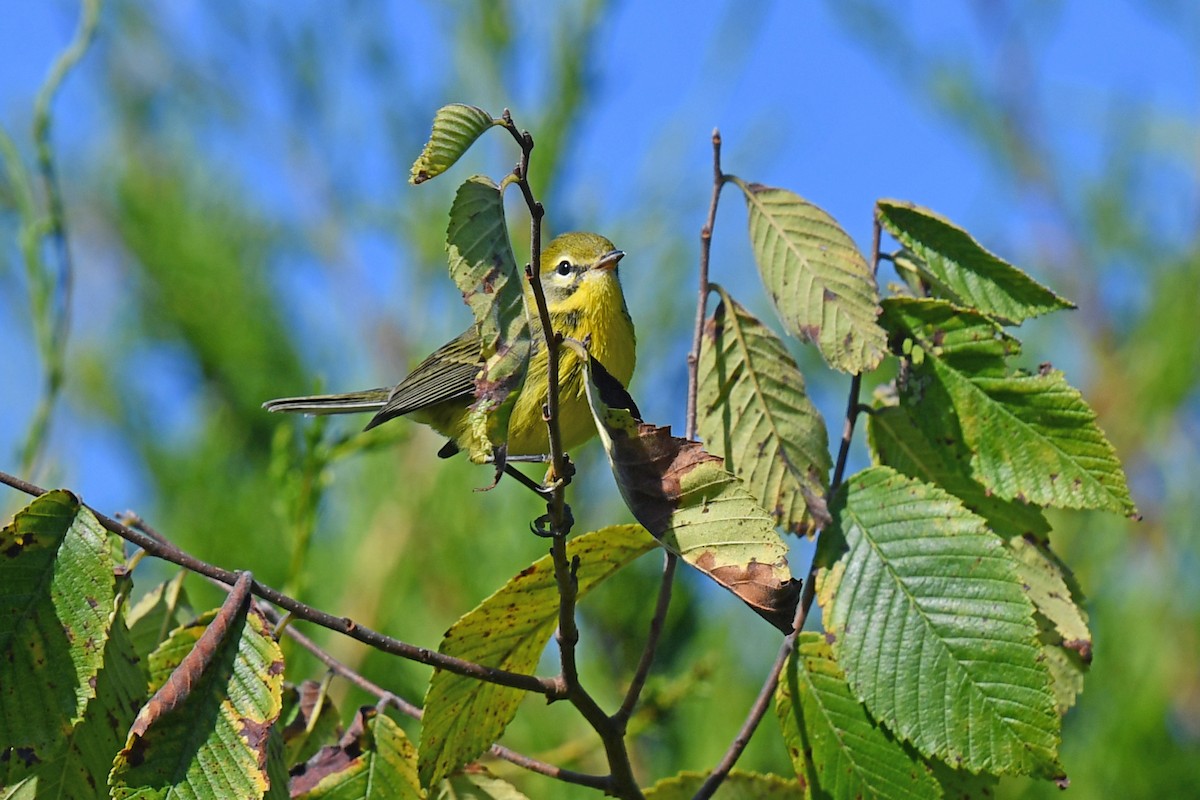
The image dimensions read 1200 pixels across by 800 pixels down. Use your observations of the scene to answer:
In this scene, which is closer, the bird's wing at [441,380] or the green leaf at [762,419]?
the green leaf at [762,419]

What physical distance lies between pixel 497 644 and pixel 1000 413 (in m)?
0.75

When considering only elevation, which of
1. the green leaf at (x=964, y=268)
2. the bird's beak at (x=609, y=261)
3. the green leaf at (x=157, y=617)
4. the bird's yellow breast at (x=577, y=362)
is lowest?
the green leaf at (x=157, y=617)

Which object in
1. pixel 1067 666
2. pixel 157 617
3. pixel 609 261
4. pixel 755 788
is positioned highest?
pixel 609 261

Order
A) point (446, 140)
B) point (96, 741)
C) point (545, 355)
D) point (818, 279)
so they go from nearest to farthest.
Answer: point (446, 140), point (96, 741), point (818, 279), point (545, 355)

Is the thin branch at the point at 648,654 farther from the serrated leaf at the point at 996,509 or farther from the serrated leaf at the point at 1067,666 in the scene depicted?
the serrated leaf at the point at 1067,666

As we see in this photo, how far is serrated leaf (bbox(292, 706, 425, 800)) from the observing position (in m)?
1.57

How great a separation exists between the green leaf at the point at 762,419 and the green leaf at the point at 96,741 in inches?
32.1

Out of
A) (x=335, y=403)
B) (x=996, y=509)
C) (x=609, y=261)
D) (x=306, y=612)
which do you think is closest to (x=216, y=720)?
(x=306, y=612)

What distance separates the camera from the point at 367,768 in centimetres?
158

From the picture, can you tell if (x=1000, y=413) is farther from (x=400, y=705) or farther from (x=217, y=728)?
(x=217, y=728)

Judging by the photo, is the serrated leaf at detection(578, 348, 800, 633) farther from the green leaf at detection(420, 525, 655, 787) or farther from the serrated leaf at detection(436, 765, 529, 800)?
the serrated leaf at detection(436, 765, 529, 800)

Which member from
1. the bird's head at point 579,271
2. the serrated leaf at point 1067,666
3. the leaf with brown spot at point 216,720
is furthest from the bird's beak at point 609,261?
the leaf with brown spot at point 216,720

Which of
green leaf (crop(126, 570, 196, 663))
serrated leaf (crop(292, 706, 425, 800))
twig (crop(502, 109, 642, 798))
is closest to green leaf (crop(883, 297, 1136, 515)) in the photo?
twig (crop(502, 109, 642, 798))

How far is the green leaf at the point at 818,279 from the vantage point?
1.72m
